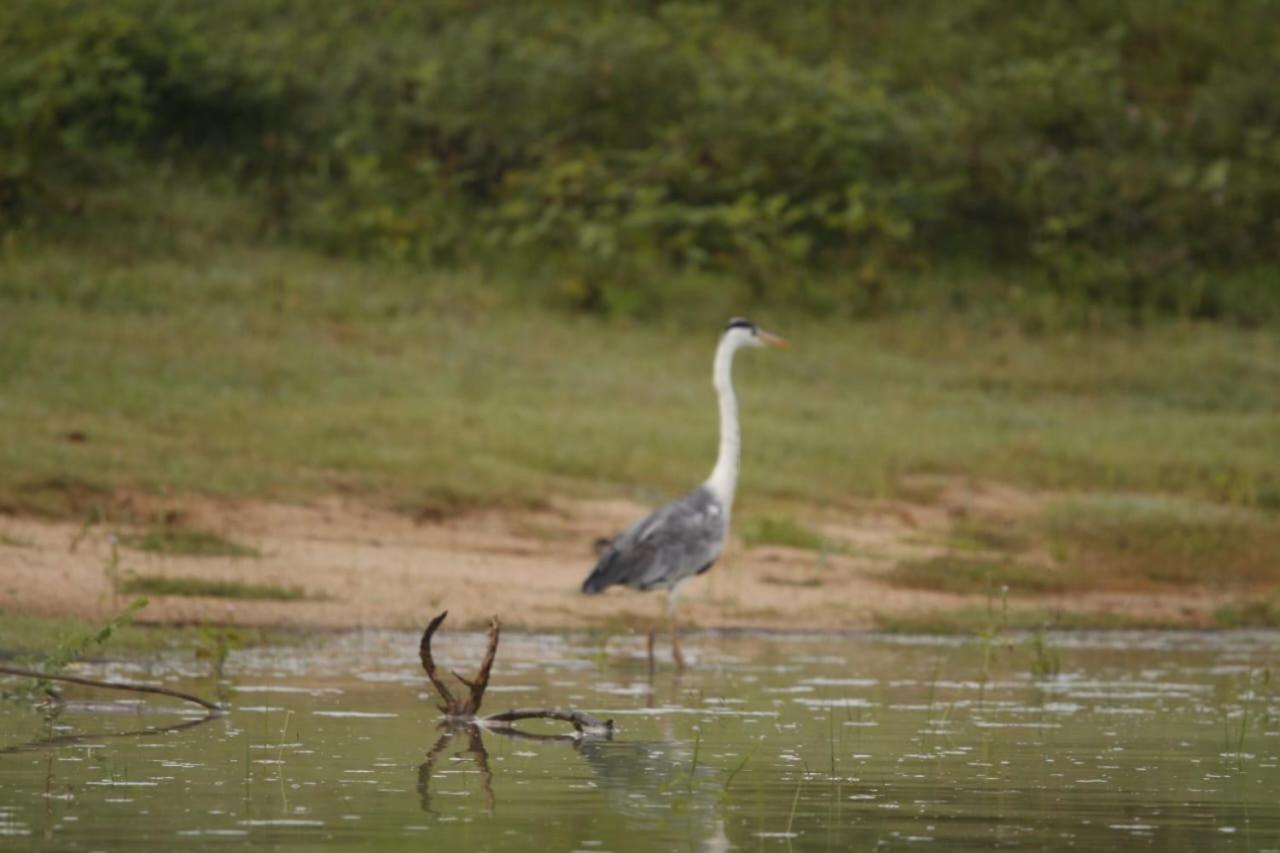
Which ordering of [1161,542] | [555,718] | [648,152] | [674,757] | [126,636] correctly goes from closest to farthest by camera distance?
1. [674,757]
2. [555,718]
3. [126,636]
4. [1161,542]
5. [648,152]

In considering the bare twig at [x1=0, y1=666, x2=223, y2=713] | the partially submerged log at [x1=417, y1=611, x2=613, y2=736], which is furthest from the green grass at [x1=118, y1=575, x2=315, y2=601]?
the partially submerged log at [x1=417, y1=611, x2=613, y2=736]

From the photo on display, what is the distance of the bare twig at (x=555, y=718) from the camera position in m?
8.27

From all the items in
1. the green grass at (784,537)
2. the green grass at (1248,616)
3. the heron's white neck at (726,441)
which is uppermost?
the heron's white neck at (726,441)

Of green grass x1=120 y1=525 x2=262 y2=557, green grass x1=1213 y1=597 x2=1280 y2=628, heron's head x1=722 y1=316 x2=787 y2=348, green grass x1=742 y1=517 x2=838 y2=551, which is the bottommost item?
green grass x1=1213 y1=597 x2=1280 y2=628

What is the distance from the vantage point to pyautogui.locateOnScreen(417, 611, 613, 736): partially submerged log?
8266 millimetres

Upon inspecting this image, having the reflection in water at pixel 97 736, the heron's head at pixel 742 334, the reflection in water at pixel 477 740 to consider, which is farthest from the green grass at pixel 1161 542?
the reflection in water at pixel 97 736

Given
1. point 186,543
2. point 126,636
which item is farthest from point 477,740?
point 186,543

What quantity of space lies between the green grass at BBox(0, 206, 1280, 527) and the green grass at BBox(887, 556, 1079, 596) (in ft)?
6.68

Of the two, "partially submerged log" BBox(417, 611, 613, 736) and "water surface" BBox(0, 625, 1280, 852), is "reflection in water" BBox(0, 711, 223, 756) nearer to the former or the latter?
"water surface" BBox(0, 625, 1280, 852)

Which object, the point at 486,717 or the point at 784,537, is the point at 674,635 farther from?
the point at 784,537

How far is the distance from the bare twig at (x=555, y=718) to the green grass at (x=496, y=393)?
5.78 m

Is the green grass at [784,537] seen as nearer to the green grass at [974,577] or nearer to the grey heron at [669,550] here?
the green grass at [974,577]

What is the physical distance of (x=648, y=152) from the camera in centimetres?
2462

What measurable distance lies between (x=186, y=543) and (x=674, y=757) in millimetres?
5884
